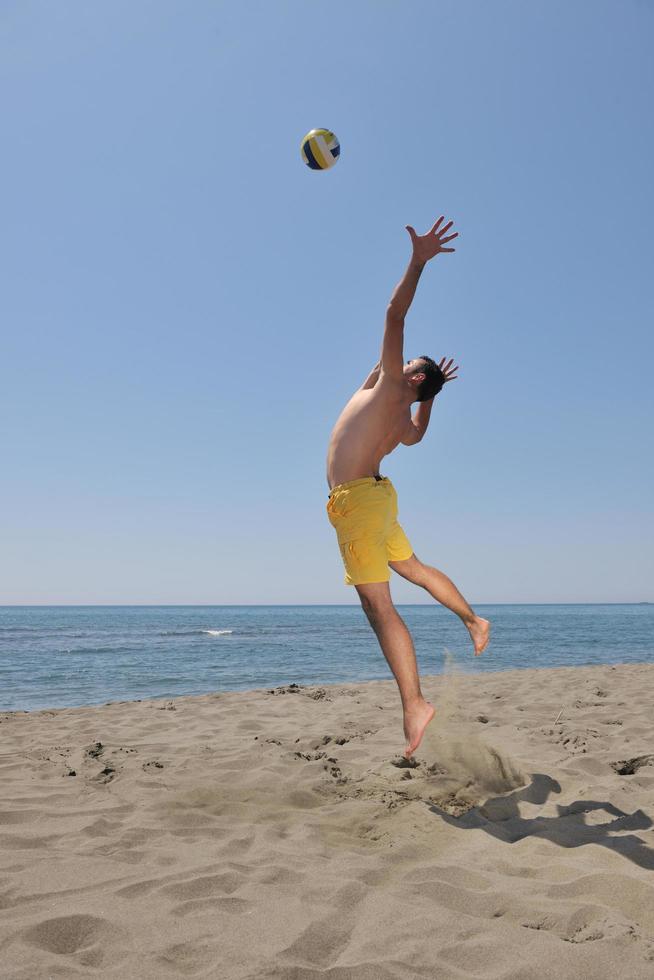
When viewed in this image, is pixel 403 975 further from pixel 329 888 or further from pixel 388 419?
pixel 388 419

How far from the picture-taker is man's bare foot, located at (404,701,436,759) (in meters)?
3.75

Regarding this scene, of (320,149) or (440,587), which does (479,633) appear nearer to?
(440,587)

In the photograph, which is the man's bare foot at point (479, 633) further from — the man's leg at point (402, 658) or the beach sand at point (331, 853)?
the man's leg at point (402, 658)

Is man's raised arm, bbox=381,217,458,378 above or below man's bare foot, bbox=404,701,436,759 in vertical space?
above

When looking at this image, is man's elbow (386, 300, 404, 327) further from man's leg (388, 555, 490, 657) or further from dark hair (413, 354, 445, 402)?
man's leg (388, 555, 490, 657)

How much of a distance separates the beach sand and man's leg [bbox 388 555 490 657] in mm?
468

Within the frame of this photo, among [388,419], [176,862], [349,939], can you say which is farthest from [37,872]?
[388,419]

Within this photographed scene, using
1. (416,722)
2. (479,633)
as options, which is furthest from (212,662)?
(416,722)

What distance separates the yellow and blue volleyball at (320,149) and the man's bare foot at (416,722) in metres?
4.39

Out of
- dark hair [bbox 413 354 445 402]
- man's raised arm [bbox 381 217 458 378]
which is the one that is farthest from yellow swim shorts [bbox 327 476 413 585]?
man's raised arm [bbox 381 217 458 378]

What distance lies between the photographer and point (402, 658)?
382cm

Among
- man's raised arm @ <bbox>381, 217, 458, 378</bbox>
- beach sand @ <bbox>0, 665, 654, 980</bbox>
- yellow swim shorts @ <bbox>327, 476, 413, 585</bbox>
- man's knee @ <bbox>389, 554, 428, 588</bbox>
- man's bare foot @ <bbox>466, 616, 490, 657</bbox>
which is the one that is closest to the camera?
beach sand @ <bbox>0, 665, 654, 980</bbox>

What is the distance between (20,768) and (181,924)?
2.84 metres

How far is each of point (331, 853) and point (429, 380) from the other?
9.13ft
